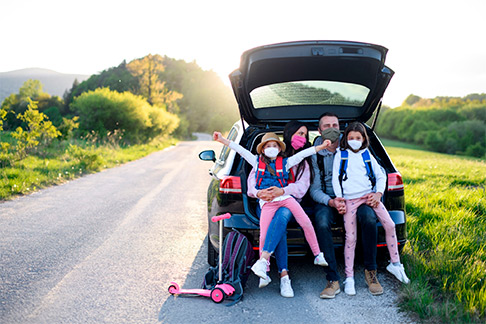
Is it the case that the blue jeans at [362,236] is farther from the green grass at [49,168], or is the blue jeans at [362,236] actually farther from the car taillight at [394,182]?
the green grass at [49,168]

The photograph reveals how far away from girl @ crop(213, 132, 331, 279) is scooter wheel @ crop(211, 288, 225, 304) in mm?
389

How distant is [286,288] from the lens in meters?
3.51

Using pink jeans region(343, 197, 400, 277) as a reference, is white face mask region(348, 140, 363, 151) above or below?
above

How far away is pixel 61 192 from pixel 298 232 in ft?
22.9

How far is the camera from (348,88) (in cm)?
433

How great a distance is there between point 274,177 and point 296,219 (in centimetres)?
44

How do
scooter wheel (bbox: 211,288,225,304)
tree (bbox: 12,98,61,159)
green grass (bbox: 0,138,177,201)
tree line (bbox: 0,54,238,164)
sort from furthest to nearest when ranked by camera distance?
tree line (bbox: 0,54,238,164) → tree (bbox: 12,98,61,159) → green grass (bbox: 0,138,177,201) → scooter wheel (bbox: 211,288,225,304)

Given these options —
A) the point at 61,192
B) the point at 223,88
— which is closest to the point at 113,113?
the point at 61,192

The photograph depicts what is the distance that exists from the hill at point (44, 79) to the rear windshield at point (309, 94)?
114667mm

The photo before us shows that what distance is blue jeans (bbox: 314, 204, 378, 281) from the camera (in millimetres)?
3596

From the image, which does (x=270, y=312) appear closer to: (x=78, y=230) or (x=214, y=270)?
(x=214, y=270)

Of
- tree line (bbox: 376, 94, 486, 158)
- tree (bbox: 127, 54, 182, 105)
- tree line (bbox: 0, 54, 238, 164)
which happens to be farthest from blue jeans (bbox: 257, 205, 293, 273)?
tree line (bbox: 376, 94, 486, 158)

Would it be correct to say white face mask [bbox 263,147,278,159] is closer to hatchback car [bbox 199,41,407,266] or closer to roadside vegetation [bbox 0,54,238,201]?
hatchback car [bbox 199,41,407,266]

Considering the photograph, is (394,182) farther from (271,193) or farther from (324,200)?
(271,193)
